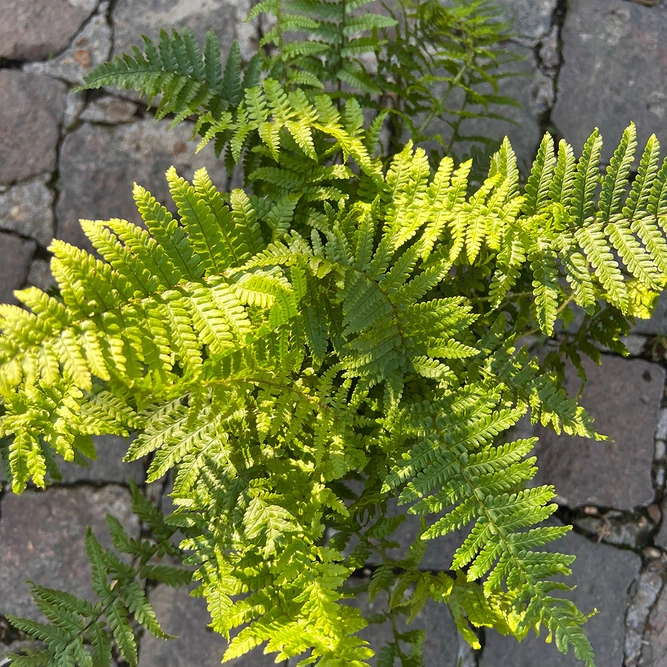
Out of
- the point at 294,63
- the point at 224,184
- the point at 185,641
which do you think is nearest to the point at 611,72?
the point at 294,63

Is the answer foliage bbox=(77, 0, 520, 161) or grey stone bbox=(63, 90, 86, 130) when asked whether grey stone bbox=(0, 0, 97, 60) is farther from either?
foliage bbox=(77, 0, 520, 161)

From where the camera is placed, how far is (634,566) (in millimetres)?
2455

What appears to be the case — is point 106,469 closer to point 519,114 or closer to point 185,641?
point 185,641

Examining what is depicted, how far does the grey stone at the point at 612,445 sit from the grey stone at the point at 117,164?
1923 mm

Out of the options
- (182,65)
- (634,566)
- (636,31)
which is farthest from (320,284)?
(636,31)

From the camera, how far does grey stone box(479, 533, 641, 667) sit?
2.43 meters

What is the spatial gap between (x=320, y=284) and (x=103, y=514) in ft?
5.47

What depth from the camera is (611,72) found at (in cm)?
265

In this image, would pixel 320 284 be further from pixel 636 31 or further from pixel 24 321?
pixel 636 31

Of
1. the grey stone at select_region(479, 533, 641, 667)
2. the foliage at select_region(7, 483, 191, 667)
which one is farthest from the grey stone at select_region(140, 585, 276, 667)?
the grey stone at select_region(479, 533, 641, 667)

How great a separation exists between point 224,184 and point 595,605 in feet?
8.13

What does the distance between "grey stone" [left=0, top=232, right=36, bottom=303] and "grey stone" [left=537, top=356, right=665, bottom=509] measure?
2459mm

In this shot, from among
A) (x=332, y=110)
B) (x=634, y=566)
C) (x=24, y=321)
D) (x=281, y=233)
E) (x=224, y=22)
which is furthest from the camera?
(x=224, y=22)

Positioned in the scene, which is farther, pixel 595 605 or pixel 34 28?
pixel 34 28
